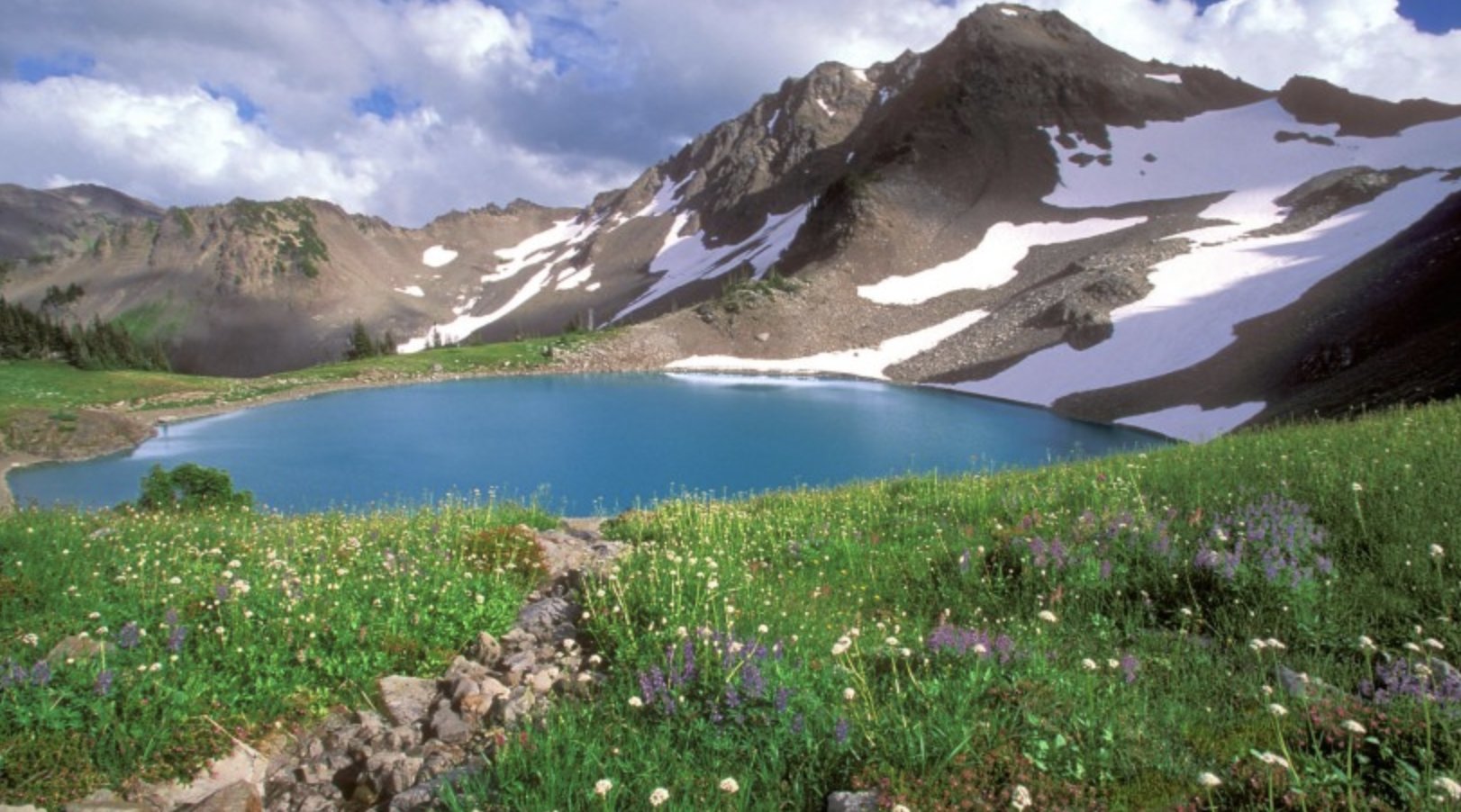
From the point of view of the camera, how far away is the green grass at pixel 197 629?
5.45 metres

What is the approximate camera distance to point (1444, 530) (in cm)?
697

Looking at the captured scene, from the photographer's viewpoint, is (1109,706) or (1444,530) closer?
(1109,706)

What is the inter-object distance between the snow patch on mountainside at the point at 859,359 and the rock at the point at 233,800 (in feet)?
281

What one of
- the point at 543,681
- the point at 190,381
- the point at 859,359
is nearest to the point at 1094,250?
the point at 859,359

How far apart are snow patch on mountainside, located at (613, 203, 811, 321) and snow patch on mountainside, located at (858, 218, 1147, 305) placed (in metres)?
39.5

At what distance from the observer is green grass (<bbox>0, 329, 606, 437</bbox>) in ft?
227

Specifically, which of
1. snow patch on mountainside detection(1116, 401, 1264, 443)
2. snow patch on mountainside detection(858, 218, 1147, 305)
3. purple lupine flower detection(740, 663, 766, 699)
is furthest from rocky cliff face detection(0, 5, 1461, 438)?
purple lupine flower detection(740, 663, 766, 699)

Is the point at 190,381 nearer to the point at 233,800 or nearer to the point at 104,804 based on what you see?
the point at 104,804

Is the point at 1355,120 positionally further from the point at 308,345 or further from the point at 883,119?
the point at 308,345

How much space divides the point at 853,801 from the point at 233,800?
4.16 meters

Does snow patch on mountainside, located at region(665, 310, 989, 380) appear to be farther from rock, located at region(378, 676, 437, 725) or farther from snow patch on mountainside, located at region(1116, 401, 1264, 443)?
rock, located at region(378, 676, 437, 725)

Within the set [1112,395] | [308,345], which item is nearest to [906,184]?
[1112,395]

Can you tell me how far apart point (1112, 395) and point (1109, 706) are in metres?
64.5

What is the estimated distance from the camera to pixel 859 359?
310ft
